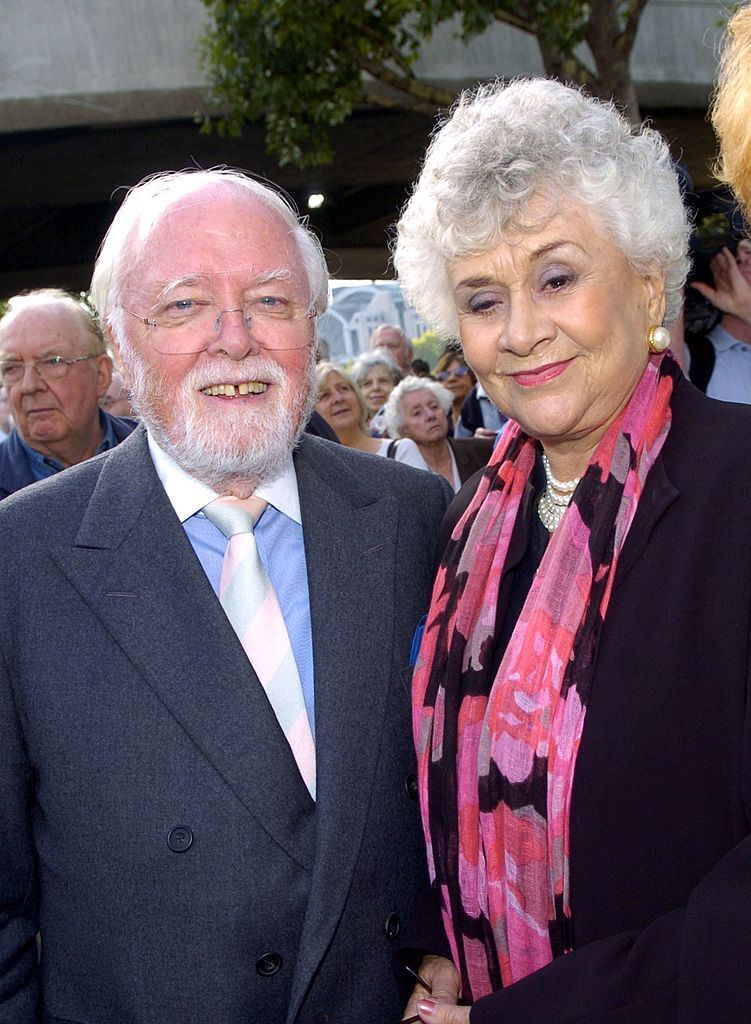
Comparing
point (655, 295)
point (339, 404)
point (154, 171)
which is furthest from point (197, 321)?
point (154, 171)

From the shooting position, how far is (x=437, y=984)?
2180 mm

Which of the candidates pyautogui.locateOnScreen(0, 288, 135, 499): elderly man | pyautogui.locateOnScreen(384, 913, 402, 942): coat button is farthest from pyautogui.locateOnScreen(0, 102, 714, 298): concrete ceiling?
pyautogui.locateOnScreen(384, 913, 402, 942): coat button

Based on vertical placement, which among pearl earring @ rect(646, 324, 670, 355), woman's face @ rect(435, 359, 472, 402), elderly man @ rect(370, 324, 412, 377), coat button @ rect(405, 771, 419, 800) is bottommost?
coat button @ rect(405, 771, 419, 800)

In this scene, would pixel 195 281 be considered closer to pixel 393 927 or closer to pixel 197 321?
pixel 197 321

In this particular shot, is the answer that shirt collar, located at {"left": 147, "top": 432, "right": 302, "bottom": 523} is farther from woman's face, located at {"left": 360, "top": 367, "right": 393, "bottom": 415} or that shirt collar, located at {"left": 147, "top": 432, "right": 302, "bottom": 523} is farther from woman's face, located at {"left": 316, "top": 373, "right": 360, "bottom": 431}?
woman's face, located at {"left": 360, "top": 367, "right": 393, "bottom": 415}

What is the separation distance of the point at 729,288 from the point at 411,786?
258cm

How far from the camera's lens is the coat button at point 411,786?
2.27m

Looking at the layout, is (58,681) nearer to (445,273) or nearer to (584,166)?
(445,273)

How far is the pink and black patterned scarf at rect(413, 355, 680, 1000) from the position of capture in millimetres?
1911

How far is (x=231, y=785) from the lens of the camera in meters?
2.02

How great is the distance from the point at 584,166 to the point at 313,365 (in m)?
0.79

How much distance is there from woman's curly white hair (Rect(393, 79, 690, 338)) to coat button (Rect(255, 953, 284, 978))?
1437mm

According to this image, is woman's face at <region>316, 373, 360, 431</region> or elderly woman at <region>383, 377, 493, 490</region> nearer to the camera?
woman's face at <region>316, 373, 360, 431</region>

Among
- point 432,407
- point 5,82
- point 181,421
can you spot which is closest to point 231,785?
point 181,421
